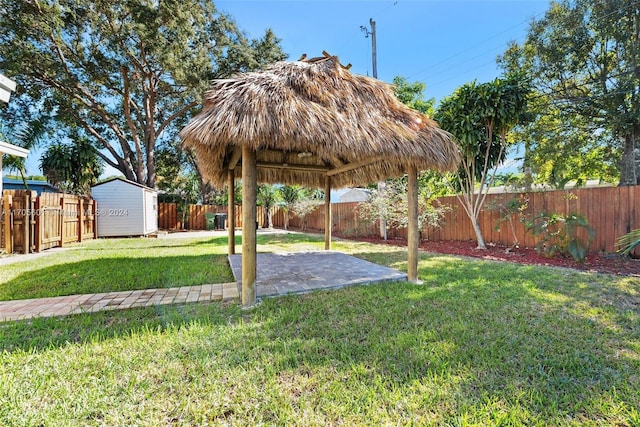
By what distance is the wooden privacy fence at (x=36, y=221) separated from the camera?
7527 millimetres

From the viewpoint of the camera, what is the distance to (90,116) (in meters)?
17.4

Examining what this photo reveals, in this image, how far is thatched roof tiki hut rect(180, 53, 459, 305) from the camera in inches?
147

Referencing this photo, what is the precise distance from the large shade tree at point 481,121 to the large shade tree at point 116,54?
477 inches

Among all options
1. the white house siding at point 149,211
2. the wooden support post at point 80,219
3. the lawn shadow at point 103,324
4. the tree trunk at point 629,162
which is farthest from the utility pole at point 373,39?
the wooden support post at point 80,219

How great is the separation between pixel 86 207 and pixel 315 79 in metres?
11.9

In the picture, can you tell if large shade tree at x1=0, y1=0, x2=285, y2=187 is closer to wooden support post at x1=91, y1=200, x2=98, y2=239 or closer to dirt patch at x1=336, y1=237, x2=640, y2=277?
wooden support post at x1=91, y1=200, x2=98, y2=239

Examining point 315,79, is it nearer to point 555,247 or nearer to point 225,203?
point 555,247

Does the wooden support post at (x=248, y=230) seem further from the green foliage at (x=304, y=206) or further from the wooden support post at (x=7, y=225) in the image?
the green foliage at (x=304, y=206)

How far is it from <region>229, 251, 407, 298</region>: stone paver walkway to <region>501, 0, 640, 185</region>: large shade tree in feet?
29.7

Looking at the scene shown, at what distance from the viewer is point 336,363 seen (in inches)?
92.8

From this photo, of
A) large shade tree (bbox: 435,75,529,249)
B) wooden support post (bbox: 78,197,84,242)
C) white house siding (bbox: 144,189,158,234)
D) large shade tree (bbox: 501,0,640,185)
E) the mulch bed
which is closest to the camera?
the mulch bed

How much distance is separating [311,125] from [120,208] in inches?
504

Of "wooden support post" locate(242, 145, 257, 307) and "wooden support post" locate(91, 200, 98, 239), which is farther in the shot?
"wooden support post" locate(91, 200, 98, 239)

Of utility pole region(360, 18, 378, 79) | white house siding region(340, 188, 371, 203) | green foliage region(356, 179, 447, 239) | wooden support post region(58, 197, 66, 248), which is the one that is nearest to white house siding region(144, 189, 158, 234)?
wooden support post region(58, 197, 66, 248)
